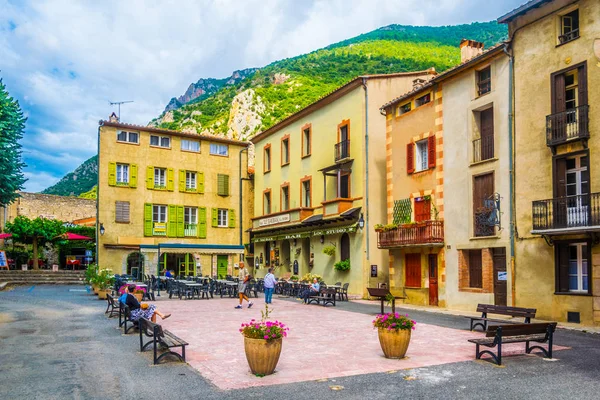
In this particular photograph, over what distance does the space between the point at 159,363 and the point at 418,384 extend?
4.48m

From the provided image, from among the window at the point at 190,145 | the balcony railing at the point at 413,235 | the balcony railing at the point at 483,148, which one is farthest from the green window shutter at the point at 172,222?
the balcony railing at the point at 483,148

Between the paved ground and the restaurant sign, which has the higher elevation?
the restaurant sign

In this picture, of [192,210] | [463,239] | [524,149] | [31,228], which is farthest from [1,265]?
[524,149]

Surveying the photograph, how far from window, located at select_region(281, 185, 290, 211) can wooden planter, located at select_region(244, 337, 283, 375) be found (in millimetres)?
26204

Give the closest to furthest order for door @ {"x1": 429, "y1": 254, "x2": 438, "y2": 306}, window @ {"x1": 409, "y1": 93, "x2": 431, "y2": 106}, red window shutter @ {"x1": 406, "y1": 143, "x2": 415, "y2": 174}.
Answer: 1. door @ {"x1": 429, "y1": 254, "x2": 438, "y2": 306}
2. window @ {"x1": 409, "y1": 93, "x2": 431, "y2": 106}
3. red window shutter @ {"x1": 406, "y1": 143, "x2": 415, "y2": 174}

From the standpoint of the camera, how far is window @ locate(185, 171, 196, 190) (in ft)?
128

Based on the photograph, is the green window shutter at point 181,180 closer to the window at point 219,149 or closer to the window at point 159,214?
the window at point 159,214

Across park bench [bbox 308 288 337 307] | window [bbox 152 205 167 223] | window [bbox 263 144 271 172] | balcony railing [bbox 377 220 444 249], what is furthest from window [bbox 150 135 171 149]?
balcony railing [bbox 377 220 444 249]

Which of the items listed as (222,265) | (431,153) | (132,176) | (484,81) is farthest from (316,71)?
(484,81)

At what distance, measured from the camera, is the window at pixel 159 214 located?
3731 cm

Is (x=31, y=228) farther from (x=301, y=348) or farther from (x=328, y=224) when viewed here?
(x=301, y=348)

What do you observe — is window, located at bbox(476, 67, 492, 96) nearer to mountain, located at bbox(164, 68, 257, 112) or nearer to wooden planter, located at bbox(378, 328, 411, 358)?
wooden planter, located at bbox(378, 328, 411, 358)

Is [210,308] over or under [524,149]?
under

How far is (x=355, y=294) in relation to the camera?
86.1ft
